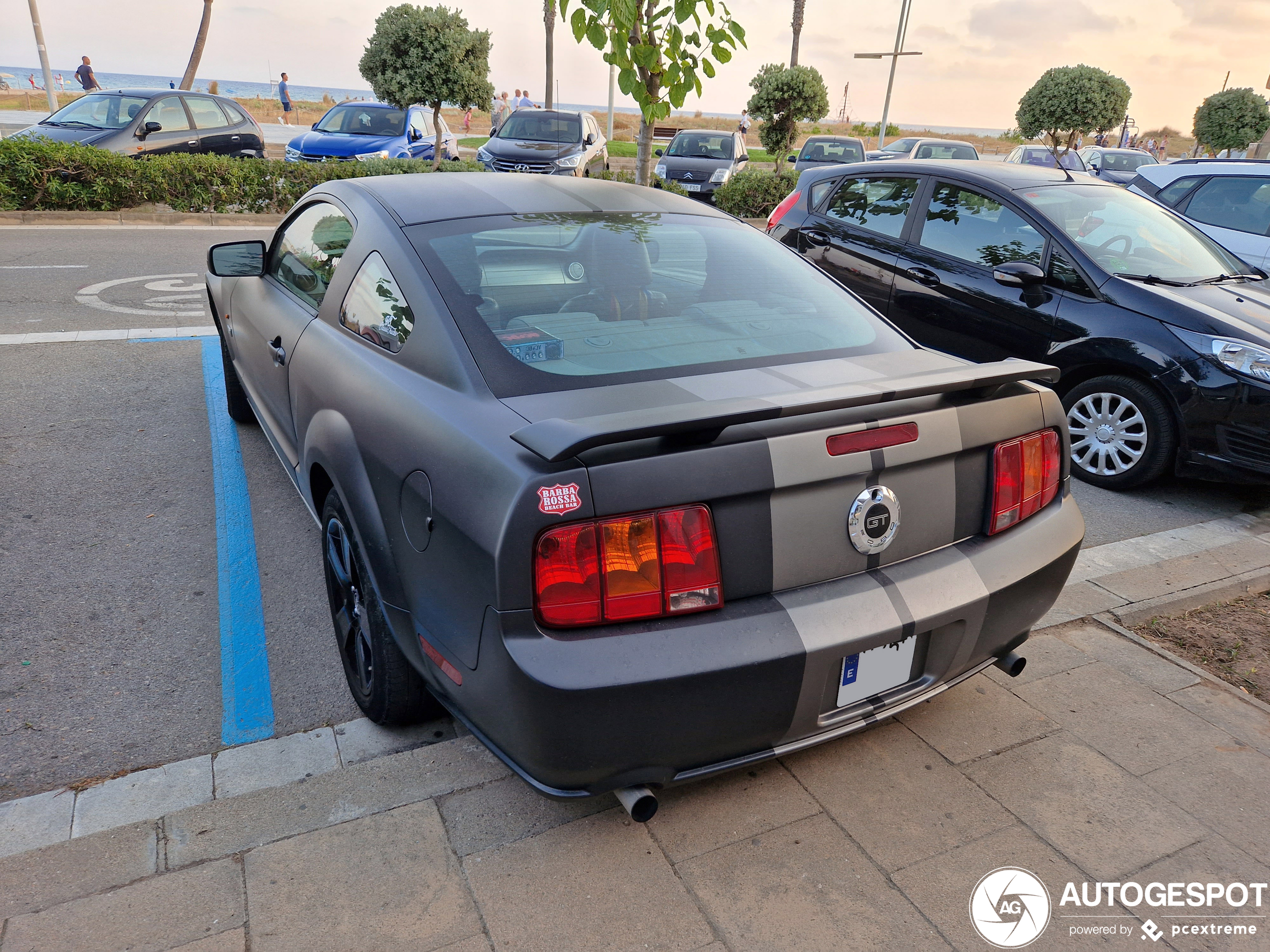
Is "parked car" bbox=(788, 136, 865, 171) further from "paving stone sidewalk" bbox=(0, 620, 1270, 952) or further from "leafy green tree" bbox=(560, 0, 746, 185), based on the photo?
"paving stone sidewalk" bbox=(0, 620, 1270, 952)

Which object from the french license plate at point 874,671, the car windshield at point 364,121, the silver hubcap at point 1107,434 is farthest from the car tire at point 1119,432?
the car windshield at point 364,121

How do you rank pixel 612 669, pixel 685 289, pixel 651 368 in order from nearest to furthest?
pixel 612 669 → pixel 651 368 → pixel 685 289

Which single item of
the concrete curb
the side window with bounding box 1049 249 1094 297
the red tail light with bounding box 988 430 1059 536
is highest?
the side window with bounding box 1049 249 1094 297

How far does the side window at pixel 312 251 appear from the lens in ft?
10.5

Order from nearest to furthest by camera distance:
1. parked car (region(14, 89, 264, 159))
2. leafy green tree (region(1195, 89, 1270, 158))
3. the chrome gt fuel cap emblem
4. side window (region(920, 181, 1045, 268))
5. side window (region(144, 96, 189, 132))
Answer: the chrome gt fuel cap emblem < side window (region(920, 181, 1045, 268)) < parked car (region(14, 89, 264, 159)) < side window (region(144, 96, 189, 132)) < leafy green tree (region(1195, 89, 1270, 158))

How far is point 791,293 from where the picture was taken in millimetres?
2943

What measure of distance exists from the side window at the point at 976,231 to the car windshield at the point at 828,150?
14.6 metres

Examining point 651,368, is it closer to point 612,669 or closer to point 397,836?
point 612,669

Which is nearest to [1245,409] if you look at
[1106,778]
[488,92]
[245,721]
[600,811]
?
[1106,778]

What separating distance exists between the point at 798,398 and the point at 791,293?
104 cm

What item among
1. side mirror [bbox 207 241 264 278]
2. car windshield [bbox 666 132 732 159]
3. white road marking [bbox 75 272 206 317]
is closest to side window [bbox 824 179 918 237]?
side mirror [bbox 207 241 264 278]

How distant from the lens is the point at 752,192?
15.3 metres

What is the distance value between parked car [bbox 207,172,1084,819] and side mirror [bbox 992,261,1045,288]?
8.29 feet

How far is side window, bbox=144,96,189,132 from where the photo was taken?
13.8 metres
